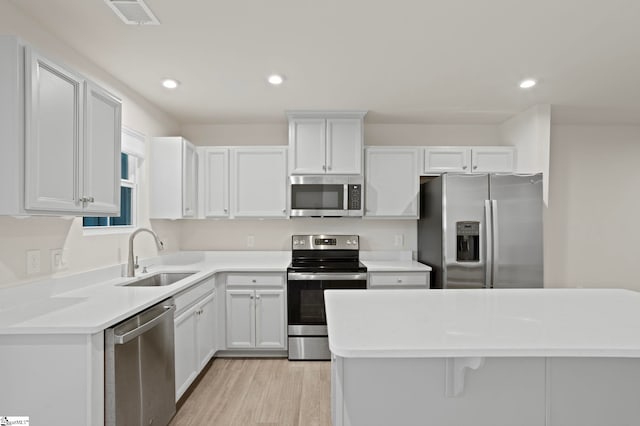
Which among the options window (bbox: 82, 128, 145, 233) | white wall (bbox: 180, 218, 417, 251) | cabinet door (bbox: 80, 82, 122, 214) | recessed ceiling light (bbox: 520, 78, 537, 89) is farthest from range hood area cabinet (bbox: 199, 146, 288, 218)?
recessed ceiling light (bbox: 520, 78, 537, 89)

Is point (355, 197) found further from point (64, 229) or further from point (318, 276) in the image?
point (64, 229)

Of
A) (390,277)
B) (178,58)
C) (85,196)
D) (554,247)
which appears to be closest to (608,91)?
(554,247)

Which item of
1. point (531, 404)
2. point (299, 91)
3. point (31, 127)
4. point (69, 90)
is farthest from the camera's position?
point (299, 91)

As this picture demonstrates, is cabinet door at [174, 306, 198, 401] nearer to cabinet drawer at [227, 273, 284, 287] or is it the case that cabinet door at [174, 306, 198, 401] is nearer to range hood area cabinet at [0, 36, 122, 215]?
cabinet drawer at [227, 273, 284, 287]

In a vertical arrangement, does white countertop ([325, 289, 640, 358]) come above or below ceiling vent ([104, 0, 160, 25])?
below

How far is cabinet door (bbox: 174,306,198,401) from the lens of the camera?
2455 mm

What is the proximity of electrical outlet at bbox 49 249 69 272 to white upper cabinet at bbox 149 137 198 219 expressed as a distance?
118 cm

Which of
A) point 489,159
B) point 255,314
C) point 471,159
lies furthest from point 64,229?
point 489,159

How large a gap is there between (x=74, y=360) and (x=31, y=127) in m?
1.03

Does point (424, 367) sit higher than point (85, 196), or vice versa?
point (85, 196)

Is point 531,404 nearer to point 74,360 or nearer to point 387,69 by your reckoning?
point 74,360

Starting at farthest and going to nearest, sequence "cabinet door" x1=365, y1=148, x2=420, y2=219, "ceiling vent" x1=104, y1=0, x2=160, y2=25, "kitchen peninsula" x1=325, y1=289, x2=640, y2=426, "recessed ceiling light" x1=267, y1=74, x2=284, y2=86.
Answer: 1. "cabinet door" x1=365, y1=148, x2=420, y2=219
2. "recessed ceiling light" x1=267, y1=74, x2=284, y2=86
3. "ceiling vent" x1=104, y1=0, x2=160, y2=25
4. "kitchen peninsula" x1=325, y1=289, x2=640, y2=426

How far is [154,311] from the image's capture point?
2.03 meters

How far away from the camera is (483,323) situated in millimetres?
1374
